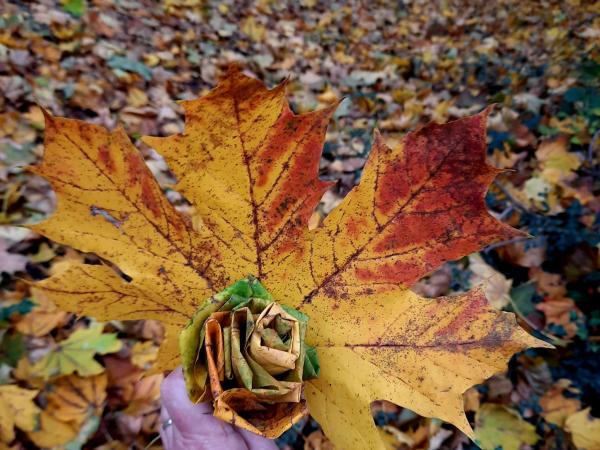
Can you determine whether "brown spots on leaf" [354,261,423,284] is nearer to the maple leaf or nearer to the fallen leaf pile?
the fallen leaf pile

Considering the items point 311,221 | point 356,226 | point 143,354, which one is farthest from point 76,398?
point 356,226

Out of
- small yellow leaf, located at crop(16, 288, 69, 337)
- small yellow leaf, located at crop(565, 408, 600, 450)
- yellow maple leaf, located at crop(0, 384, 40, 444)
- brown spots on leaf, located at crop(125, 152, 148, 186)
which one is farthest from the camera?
small yellow leaf, located at crop(16, 288, 69, 337)

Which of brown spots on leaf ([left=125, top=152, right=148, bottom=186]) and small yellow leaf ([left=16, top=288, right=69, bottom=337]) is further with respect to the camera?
small yellow leaf ([left=16, top=288, right=69, bottom=337])

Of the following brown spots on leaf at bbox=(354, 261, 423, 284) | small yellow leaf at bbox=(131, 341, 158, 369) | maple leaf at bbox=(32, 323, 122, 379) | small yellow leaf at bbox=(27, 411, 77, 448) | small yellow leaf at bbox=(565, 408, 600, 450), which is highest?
brown spots on leaf at bbox=(354, 261, 423, 284)

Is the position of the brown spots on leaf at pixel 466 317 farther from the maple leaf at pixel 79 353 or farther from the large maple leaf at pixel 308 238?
the maple leaf at pixel 79 353

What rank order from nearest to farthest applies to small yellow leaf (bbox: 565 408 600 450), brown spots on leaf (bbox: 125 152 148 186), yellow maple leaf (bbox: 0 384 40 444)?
brown spots on leaf (bbox: 125 152 148 186)
yellow maple leaf (bbox: 0 384 40 444)
small yellow leaf (bbox: 565 408 600 450)

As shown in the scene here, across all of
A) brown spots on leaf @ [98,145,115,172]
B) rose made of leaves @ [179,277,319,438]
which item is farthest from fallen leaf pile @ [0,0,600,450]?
rose made of leaves @ [179,277,319,438]

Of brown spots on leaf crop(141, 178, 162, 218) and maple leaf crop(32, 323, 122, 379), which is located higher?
brown spots on leaf crop(141, 178, 162, 218)

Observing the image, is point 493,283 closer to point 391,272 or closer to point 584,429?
point 584,429

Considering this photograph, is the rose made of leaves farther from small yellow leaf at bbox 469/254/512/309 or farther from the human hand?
small yellow leaf at bbox 469/254/512/309
